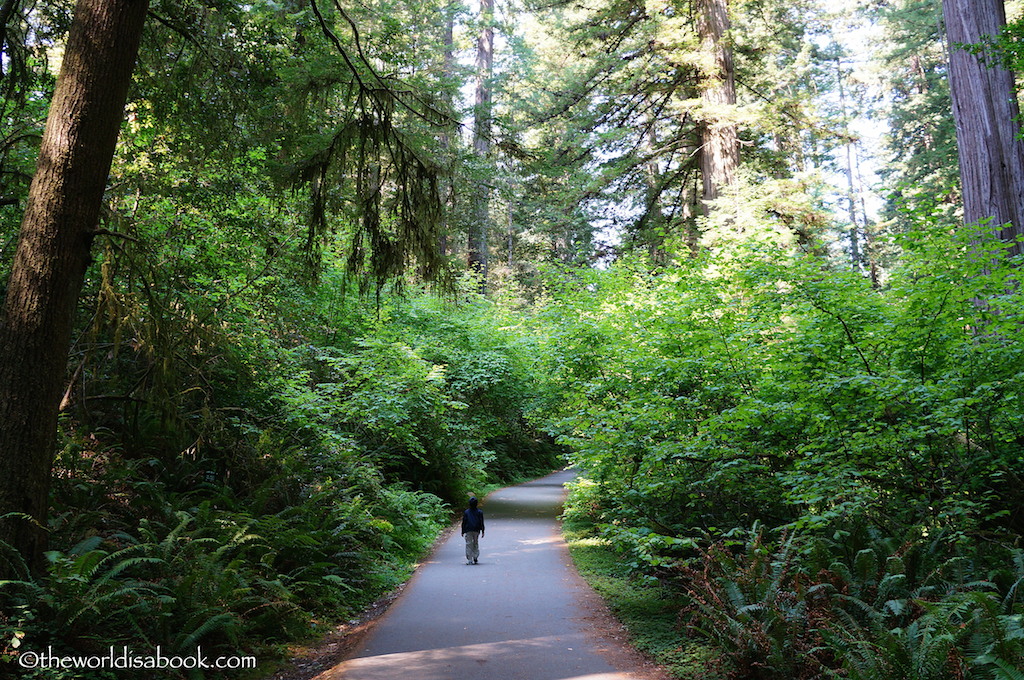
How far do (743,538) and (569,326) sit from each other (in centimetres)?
547

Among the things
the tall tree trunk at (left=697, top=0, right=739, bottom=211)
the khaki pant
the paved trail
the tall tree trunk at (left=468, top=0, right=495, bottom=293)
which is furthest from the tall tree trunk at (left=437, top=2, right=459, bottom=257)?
the tall tree trunk at (left=697, top=0, right=739, bottom=211)

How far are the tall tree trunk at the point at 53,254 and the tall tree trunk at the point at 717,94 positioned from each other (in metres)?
11.5

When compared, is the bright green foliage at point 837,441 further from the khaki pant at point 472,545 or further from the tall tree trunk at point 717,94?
the tall tree trunk at point 717,94

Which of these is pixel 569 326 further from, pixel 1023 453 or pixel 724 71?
pixel 1023 453

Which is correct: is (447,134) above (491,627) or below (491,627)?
above

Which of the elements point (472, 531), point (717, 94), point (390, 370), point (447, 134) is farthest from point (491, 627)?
point (717, 94)

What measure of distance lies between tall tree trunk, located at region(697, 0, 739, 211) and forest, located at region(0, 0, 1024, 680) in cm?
7

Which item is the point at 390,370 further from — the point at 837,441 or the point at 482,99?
the point at 482,99

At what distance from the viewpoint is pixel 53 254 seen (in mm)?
4699

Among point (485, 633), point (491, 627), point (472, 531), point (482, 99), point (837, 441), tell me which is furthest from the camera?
point (482, 99)

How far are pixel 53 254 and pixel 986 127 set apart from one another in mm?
11004

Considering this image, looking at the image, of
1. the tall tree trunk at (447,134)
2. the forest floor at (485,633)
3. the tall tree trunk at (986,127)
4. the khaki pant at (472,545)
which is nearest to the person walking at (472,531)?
the khaki pant at (472,545)

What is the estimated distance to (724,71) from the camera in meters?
13.6

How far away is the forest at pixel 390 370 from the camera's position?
4.86 m
